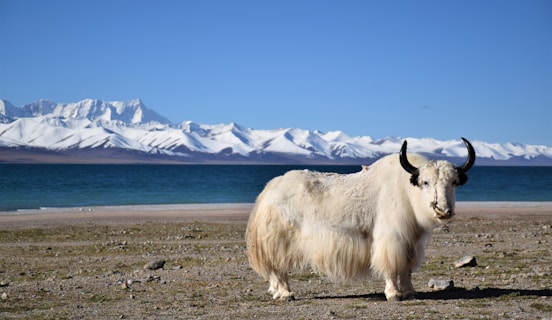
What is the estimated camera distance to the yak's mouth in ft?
28.9

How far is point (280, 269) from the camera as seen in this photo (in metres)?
9.69

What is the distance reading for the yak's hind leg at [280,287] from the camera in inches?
381

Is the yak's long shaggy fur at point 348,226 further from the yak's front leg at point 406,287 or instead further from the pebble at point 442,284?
the pebble at point 442,284

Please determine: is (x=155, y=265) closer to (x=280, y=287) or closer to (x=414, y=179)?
(x=280, y=287)

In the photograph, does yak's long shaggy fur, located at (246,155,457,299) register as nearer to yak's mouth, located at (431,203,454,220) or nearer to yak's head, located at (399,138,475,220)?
yak's head, located at (399,138,475,220)

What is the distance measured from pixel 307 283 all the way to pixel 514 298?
3.43 meters

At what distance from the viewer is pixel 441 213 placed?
8.82 meters

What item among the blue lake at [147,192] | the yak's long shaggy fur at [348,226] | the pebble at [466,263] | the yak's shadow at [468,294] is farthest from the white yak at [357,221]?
the blue lake at [147,192]

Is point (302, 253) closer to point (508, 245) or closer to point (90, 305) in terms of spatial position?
point (90, 305)

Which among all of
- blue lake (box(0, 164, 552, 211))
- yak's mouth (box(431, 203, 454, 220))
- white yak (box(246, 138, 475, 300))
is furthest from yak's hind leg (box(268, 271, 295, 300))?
blue lake (box(0, 164, 552, 211))

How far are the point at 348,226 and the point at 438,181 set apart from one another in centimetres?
131

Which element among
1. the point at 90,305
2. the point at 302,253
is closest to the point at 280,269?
the point at 302,253

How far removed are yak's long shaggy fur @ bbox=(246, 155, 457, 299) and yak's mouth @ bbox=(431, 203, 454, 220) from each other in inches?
4.8

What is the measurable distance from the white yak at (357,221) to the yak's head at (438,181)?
1cm
